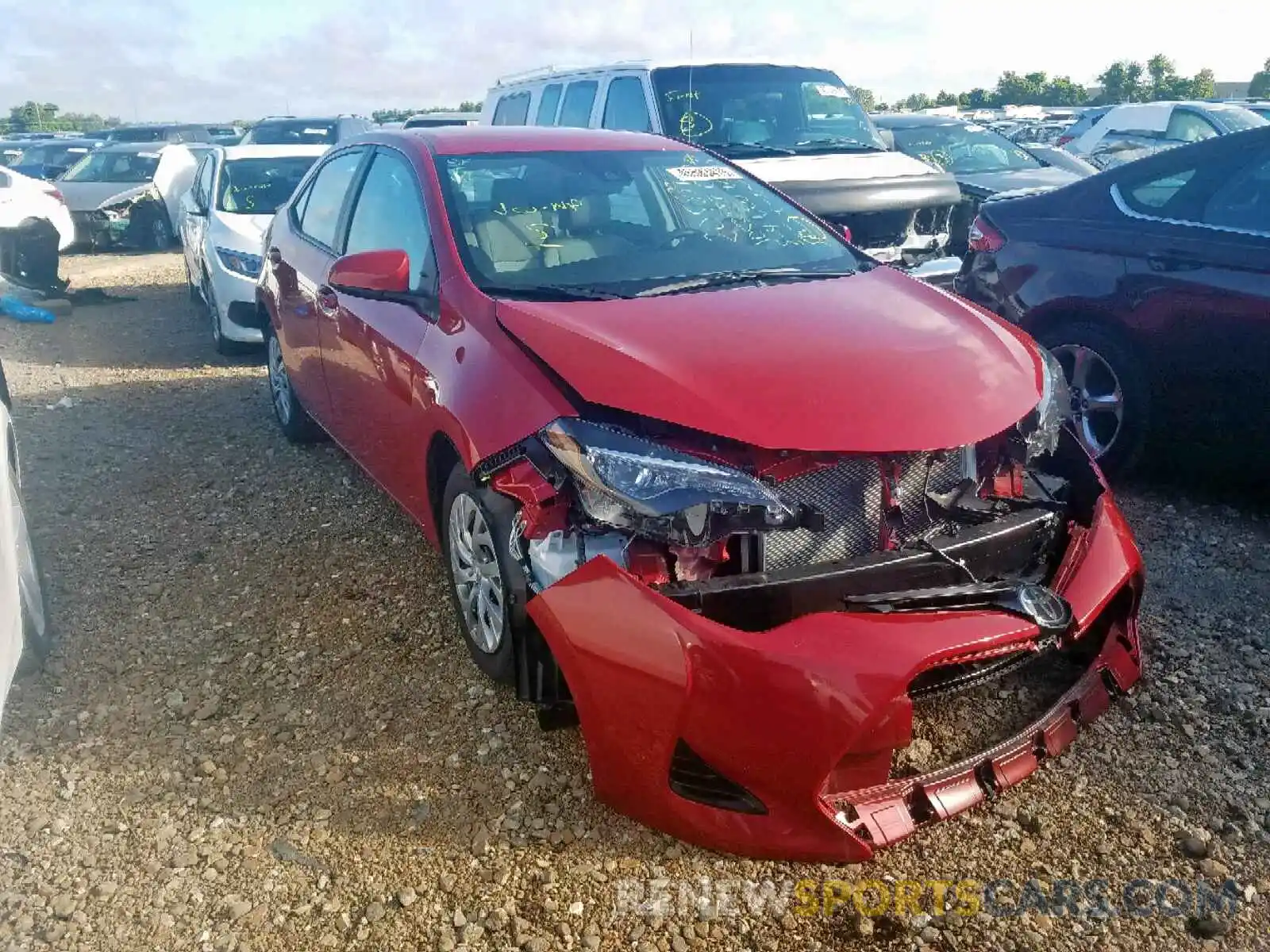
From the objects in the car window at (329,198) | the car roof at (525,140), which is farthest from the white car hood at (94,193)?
the car roof at (525,140)

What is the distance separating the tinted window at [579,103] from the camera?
805 cm

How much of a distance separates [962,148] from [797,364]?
8.90 m

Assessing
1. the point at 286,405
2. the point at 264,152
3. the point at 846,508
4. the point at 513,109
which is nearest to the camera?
the point at 846,508

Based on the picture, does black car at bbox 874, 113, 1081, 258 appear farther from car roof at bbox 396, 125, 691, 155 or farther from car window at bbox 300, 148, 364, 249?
car window at bbox 300, 148, 364, 249

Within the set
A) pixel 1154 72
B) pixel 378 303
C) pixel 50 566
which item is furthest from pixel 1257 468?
pixel 1154 72

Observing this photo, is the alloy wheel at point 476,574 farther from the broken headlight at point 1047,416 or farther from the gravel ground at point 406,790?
the broken headlight at point 1047,416

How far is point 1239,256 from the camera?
396cm

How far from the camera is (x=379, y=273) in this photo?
3326 millimetres

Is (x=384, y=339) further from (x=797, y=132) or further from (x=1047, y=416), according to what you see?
(x=797, y=132)

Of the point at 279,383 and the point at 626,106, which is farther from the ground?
the point at 626,106

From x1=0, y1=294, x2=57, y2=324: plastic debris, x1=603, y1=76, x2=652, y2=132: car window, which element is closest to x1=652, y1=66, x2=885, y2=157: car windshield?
x1=603, y1=76, x2=652, y2=132: car window

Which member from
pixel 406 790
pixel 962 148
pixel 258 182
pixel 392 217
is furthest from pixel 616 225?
pixel 962 148

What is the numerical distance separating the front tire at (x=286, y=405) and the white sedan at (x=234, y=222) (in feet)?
4.55

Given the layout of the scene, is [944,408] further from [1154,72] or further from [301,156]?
[1154,72]
